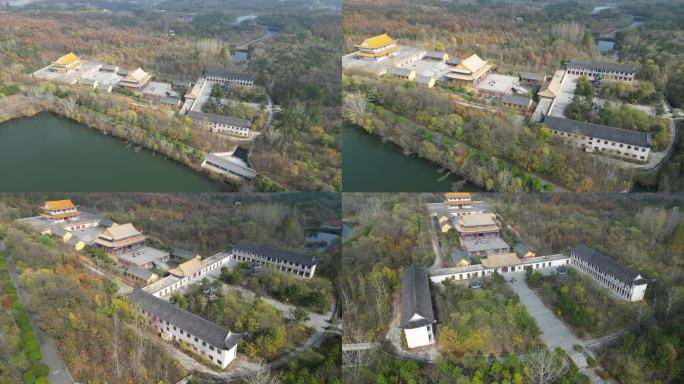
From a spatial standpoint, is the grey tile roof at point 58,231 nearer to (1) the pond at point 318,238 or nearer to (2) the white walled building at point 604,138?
(1) the pond at point 318,238

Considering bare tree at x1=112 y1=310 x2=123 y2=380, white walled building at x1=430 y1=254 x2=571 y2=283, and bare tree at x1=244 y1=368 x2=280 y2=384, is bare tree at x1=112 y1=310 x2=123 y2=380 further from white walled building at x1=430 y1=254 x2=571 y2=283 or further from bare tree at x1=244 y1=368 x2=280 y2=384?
white walled building at x1=430 y1=254 x2=571 y2=283

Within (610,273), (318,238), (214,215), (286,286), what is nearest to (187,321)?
(286,286)

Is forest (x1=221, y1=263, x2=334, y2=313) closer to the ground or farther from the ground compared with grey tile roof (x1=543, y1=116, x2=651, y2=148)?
closer to the ground

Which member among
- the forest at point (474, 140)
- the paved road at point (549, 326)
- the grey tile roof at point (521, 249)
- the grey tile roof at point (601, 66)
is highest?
the grey tile roof at point (601, 66)

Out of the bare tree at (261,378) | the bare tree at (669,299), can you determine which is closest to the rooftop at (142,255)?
the bare tree at (261,378)

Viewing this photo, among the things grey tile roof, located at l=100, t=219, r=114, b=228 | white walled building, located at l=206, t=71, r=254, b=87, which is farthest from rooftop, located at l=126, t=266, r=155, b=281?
white walled building, located at l=206, t=71, r=254, b=87

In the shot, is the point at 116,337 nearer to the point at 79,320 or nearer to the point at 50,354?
the point at 79,320
